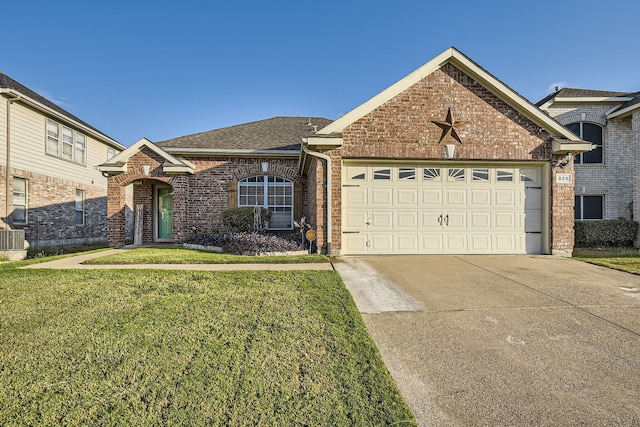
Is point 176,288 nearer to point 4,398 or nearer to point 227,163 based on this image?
point 4,398

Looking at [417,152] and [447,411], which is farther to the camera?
[417,152]

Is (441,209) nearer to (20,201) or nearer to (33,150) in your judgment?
(20,201)

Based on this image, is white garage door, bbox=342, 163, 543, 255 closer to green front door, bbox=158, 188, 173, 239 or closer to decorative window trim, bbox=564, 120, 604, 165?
decorative window trim, bbox=564, 120, 604, 165

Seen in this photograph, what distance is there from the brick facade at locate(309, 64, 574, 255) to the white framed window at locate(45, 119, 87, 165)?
12.9 m

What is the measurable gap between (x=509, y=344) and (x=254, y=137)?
12208 millimetres

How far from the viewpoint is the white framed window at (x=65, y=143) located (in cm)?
1378

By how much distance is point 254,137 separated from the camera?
13.6 m

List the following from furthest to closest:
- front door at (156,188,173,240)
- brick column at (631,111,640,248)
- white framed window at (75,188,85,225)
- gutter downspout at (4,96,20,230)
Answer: white framed window at (75,188,85,225)
front door at (156,188,173,240)
brick column at (631,111,640,248)
gutter downspout at (4,96,20,230)

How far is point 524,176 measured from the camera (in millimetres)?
9227

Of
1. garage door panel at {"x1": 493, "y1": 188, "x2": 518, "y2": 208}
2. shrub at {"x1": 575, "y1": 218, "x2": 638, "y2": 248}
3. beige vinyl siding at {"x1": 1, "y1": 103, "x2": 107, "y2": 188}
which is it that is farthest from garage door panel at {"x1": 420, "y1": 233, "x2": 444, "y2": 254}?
beige vinyl siding at {"x1": 1, "y1": 103, "x2": 107, "y2": 188}

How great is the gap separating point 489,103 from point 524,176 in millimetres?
2366

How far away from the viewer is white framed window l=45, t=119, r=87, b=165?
13.8 meters

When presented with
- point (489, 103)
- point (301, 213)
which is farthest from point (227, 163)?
point (489, 103)

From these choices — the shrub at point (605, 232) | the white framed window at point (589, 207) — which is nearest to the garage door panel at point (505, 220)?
the shrub at point (605, 232)
